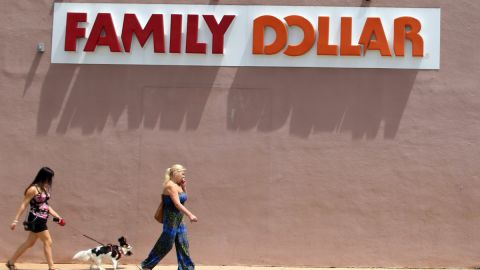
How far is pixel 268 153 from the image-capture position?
9.61 m

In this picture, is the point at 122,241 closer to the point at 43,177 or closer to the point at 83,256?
the point at 83,256

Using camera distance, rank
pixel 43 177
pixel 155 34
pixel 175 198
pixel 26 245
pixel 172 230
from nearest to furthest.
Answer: pixel 175 198 → pixel 172 230 → pixel 43 177 → pixel 26 245 → pixel 155 34

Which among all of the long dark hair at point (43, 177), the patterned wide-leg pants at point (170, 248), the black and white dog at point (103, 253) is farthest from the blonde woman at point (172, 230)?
the long dark hair at point (43, 177)

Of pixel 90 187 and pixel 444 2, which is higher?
pixel 444 2

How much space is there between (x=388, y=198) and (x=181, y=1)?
14.0 feet

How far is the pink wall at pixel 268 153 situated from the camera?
375 inches

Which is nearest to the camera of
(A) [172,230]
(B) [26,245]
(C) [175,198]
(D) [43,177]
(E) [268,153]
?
(C) [175,198]

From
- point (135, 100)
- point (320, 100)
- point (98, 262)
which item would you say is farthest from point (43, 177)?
point (320, 100)

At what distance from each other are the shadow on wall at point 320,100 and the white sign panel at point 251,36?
0.17 metres

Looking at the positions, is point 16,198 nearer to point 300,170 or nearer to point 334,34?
point 300,170

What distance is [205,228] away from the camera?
9.60m

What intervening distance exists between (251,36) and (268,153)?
178 cm

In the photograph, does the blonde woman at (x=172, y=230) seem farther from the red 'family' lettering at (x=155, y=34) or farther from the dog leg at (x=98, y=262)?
the red 'family' lettering at (x=155, y=34)

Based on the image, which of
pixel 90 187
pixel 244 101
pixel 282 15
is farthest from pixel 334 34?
pixel 90 187
